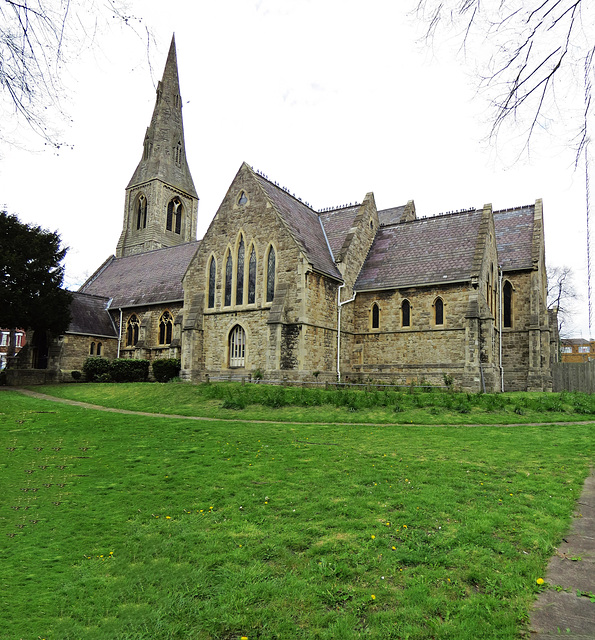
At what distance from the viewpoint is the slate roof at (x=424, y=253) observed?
2516cm

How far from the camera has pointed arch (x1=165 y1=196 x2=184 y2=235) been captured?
176 feet

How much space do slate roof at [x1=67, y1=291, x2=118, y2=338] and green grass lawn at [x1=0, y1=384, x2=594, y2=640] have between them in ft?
85.7

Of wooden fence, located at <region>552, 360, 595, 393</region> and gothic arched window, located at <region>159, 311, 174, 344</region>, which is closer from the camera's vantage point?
wooden fence, located at <region>552, 360, 595, 393</region>

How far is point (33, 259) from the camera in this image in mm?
29359

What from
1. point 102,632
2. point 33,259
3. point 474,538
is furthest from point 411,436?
point 33,259

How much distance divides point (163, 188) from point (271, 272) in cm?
3358

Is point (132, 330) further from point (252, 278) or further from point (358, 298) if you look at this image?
point (358, 298)

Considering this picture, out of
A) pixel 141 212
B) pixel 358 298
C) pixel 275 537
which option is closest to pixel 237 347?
pixel 358 298

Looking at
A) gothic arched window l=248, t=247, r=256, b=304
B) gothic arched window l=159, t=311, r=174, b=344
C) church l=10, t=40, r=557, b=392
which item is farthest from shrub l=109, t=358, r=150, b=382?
gothic arched window l=248, t=247, r=256, b=304

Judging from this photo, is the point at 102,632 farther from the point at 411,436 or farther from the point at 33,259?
the point at 33,259

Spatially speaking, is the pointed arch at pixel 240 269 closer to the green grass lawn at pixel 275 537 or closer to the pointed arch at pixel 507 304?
the green grass lawn at pixel 275 537

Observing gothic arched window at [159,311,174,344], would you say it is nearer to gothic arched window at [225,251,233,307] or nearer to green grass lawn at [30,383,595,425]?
gothic arched window at [225,251,233,307]

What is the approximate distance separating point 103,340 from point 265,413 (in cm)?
2385

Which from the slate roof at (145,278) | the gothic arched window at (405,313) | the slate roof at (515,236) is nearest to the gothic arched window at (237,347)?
the slate roof at (145,278)
